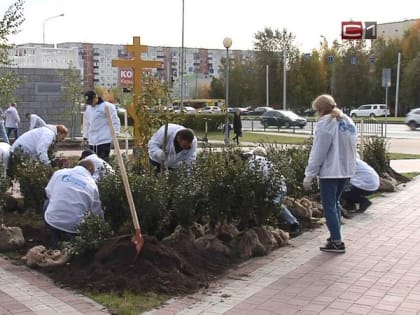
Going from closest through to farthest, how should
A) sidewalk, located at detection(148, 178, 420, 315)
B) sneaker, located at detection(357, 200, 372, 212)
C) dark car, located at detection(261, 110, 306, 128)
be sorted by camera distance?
1. sidewalk, located at detection(148, 178, 420, 315)
2. sneaker, located at detection(357, 200, 372, 212)
3. dark car, located at detection(261, 110, 306, 128)

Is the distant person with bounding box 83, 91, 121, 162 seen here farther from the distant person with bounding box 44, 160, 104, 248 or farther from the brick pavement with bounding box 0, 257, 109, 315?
the brick pavement with bounding box 0, 257, 109, 315

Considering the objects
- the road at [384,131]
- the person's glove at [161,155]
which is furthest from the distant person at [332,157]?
the road at [384,131]

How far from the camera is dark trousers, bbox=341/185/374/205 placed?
33.6ft

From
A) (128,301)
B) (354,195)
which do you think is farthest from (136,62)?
(128,301)

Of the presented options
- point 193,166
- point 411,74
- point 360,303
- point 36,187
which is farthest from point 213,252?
point 411,74

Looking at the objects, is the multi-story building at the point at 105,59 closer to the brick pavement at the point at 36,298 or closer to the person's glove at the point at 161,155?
the person's glove at the point at 161,155

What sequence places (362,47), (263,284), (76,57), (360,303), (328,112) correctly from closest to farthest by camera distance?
(360,303) < (263,284) < (328,112) < (76,57) < (362,47)

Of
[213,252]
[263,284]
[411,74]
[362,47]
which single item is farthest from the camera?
[362,47]

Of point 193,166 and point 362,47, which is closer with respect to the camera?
point 193,166

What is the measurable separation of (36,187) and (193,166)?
2.30 metres

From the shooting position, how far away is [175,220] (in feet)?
24.0

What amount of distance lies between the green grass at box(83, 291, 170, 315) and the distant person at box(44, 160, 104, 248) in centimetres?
136

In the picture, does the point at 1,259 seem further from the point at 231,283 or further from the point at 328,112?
the point at 328,112

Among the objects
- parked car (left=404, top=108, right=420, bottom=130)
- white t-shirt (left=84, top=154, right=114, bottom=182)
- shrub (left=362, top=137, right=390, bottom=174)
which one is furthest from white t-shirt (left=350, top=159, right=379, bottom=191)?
parked car (left=404, top=108, right=420, bottom=130)
